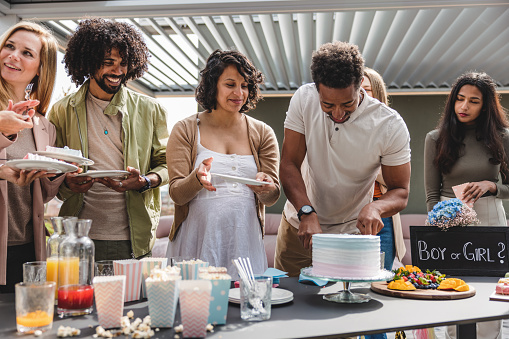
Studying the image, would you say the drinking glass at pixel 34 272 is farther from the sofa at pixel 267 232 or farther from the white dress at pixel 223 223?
the sofa at pixel 267 232

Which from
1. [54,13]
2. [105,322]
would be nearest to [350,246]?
[105,322]

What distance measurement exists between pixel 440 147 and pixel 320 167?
3.70 feet

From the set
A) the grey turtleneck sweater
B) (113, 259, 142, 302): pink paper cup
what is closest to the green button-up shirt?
(113, 259, 142, 302): pink paper cup

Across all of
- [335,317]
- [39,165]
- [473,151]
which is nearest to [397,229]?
[473,151]

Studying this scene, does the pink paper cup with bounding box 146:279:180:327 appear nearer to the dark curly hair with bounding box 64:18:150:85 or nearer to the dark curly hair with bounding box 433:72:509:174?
the dark curly hair with bounding box 64:18:150:85

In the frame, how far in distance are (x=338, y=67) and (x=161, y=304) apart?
1.22 meters

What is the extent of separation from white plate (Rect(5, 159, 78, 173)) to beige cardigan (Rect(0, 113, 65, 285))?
0.72 ft

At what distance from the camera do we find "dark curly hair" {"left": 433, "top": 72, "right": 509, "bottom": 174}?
289 centimetres

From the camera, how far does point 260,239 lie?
214cm

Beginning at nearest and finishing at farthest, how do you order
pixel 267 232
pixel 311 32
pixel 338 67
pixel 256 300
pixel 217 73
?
pixel 256 300, pixel 338 67, pixel 217 73, pixel 311 32, pixel 267 232

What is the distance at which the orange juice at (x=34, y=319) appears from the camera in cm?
108

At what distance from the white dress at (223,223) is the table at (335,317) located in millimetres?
513

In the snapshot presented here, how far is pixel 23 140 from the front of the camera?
1.97 meters

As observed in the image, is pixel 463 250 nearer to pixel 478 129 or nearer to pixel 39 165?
pixel 478 129
